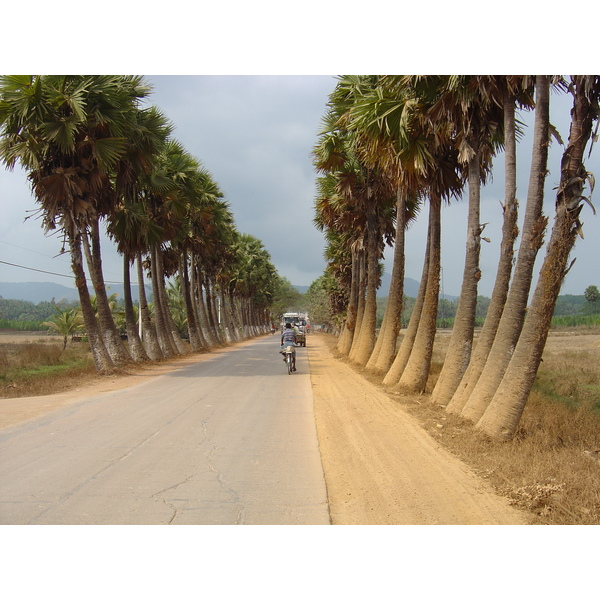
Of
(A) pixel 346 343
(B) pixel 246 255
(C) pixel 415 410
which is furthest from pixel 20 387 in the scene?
(B) pixel 246 255

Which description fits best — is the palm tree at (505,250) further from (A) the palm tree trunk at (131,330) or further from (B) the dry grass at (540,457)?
(A) the palm tree trunk at (131,330)

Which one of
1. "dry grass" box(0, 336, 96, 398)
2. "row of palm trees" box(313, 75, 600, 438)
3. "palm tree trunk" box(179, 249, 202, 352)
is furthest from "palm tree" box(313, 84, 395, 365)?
"palm tree trunk" box(179, 249, 202, 352)

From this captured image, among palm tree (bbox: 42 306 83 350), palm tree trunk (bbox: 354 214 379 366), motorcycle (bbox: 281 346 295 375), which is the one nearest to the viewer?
motorcycle (bbox: 281 346 295 375)

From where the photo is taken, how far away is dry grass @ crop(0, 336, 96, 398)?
53.2 ft

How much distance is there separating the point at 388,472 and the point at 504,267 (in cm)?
516

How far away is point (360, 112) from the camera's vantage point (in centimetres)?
1201

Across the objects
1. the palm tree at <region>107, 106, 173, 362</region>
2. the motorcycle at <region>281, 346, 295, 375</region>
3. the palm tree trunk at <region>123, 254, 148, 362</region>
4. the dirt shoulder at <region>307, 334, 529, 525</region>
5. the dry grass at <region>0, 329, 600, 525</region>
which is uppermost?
the palm tree at <region>107, 106, 173, 362</region>

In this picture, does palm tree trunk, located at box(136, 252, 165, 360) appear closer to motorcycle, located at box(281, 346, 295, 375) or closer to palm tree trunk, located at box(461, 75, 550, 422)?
motorcycle, located at box(281, 346, 295, 375)

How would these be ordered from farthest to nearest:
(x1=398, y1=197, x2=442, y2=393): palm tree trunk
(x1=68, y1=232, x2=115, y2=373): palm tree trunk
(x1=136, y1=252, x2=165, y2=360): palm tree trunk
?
(x1=136, y1=252, x2=165, y2=360): palm tree trunk → (x1=68, y1=232, x2=115, y2=373): palm tree trunk → (x1=398, y1=197, x2=442, y2=393): palm tree trunk

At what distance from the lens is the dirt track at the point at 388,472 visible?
5.66m

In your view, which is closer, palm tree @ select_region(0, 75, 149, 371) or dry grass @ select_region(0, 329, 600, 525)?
dry grass @ select_region(0, 329, 600, 525)

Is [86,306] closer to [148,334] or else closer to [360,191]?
[148,334]

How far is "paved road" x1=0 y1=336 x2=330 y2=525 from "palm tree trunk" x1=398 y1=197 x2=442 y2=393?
2.99m

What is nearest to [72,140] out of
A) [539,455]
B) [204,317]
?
[539,455]
